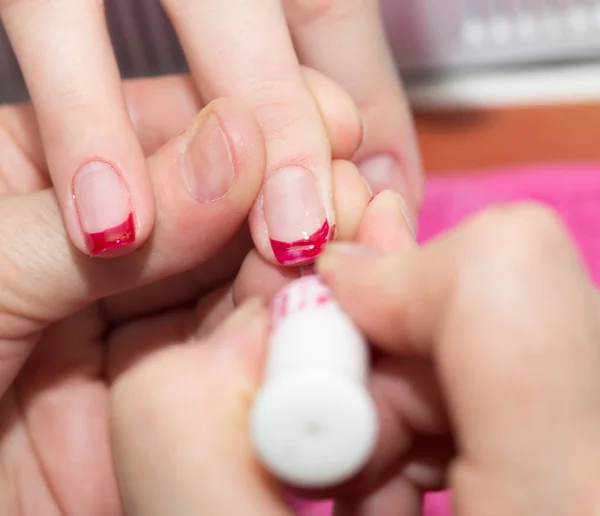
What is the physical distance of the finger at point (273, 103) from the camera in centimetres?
47

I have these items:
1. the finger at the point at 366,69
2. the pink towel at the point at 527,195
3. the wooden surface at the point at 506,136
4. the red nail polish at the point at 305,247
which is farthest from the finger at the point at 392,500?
the wooden surface at the point at 506,136

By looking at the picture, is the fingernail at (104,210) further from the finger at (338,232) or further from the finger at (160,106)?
the finger at (160,106)

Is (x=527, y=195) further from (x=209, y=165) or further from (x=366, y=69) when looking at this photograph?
(x=209, y=165)

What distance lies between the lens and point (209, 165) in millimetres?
456

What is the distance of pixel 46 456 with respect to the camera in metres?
0.59

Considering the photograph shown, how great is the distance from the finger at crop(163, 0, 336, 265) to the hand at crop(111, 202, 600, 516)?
6 cm

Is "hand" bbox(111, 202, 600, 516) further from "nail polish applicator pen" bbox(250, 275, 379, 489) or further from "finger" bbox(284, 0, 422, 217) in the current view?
"finger" bbox(284, 0, 422, 217)

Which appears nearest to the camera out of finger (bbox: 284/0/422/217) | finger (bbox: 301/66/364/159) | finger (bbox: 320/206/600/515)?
finger (bbox: 320/206/600/515)

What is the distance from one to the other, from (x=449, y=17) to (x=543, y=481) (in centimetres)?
70

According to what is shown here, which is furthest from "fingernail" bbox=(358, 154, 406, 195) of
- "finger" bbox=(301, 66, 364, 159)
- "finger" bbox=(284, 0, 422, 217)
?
"finger" bbox=(301, 66, 364, 159)

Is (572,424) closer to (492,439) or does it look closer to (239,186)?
(492,439)

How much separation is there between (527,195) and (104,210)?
589mm

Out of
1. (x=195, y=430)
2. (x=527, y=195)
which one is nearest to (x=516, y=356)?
(x=195, y=430)

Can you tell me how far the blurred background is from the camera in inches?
34.3
